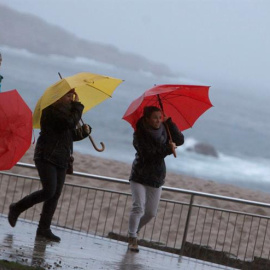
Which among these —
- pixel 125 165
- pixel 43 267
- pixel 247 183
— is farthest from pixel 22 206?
pixel 247 183

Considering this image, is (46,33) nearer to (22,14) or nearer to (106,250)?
A: (22,14)

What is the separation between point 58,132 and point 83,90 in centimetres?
85

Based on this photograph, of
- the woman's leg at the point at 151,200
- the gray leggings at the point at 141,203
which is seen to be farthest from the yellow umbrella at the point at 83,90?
the woman's leg at the point at 151,200

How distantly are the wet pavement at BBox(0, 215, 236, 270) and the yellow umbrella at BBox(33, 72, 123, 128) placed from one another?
4.67 feet

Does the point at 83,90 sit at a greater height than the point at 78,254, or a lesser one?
greater

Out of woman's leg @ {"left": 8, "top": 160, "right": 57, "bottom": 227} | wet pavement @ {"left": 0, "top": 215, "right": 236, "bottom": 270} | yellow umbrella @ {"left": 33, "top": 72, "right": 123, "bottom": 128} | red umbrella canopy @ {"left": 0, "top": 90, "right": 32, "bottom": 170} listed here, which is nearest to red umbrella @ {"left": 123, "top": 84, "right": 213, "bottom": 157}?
yellow umbrella @ {"left": 33, "top": 72, "right": 123, "bottom": 128}

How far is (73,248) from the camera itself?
11.6 meters

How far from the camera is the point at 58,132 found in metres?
11.4

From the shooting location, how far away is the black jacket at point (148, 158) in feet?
38.2

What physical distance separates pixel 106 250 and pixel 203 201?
12.0 m

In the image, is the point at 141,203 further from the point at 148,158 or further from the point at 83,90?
the point at 83,90

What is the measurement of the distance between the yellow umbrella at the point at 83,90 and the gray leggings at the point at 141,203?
111 cm

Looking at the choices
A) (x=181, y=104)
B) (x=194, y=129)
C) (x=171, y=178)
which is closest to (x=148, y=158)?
(x=181, y=104)

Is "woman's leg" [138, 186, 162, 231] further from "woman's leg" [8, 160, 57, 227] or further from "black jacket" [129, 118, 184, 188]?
"woman's leg" [8, 160, 57, 227]
